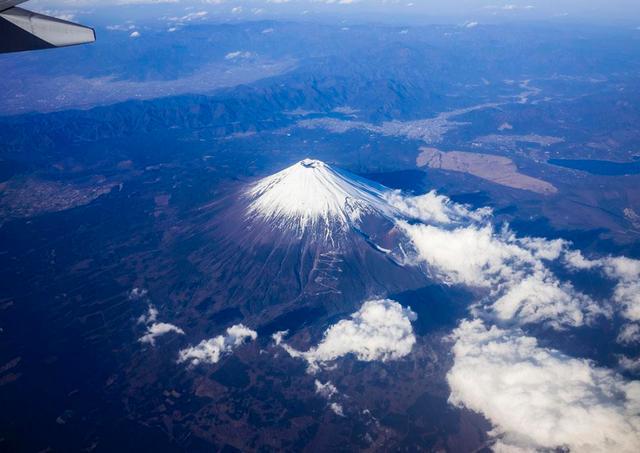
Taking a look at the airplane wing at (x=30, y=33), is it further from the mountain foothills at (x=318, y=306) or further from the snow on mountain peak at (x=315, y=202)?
the snow on mountain peak at (x=315, y=202)

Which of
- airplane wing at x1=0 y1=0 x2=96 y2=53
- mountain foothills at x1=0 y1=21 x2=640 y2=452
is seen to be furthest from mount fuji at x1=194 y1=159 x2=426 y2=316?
airplane wing at x1=0 y1=0 x2=96 y2=53

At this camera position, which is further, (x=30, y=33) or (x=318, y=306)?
(x=318, y=306)

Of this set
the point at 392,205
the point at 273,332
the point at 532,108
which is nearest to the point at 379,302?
the point at 273,332

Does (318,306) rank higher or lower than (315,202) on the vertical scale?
lower

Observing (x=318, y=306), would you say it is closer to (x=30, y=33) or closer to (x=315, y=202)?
(x=315, y=202)

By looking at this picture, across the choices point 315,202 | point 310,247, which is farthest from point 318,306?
point 315,202

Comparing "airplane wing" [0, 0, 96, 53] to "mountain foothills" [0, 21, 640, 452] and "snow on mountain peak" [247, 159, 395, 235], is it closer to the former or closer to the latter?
"mountain foothills" [0, 21, 640, 452]

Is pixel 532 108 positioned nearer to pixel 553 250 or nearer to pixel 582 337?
pixel 553 250
